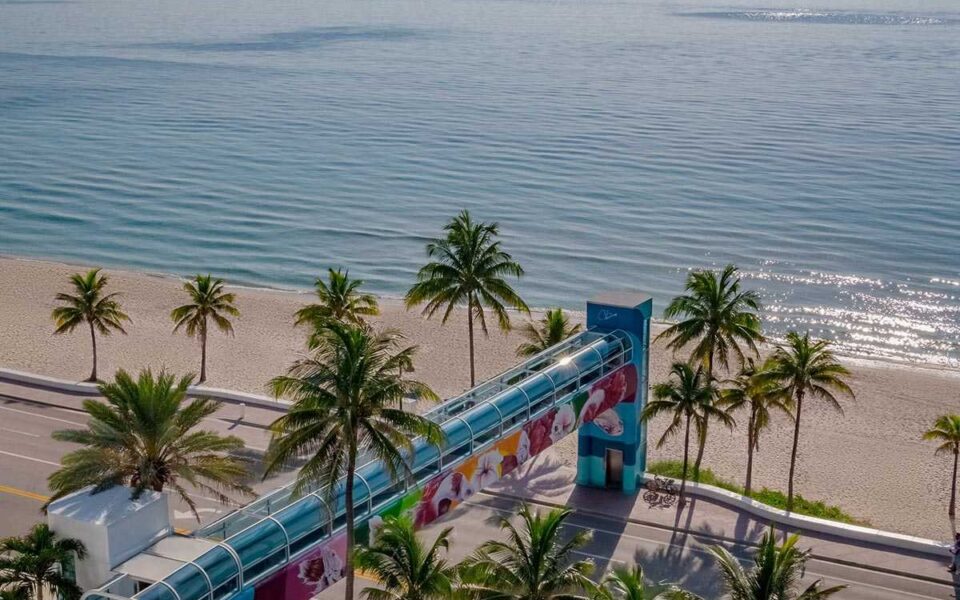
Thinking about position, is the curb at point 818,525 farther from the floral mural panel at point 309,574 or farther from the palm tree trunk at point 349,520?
the palm tree trunk at point 349,520

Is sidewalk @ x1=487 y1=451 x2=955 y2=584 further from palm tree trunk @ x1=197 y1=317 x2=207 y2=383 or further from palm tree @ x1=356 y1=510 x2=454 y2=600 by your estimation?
palm tree trunk @ x1=197 y1=317 x2=207 y2=383

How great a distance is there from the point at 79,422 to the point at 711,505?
2368cm

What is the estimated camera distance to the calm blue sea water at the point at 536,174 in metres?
73.6

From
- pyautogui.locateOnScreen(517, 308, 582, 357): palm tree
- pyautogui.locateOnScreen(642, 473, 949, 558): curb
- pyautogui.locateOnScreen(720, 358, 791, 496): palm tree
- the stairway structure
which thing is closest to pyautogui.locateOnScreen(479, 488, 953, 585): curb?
pyautogui.locateOnScreen(642, 473, 949, 558): curb

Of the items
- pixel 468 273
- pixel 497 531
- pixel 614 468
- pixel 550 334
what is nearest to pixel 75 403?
pixel 468 273

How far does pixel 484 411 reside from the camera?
31094mm

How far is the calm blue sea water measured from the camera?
242 feet

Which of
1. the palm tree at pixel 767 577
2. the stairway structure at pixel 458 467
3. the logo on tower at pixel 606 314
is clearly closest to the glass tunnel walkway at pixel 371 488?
the stairway structure at pixel 458 467

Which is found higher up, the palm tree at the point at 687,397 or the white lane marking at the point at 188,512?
the palm tree at the point at 687,397

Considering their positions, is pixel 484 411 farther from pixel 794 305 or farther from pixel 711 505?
pixel 794 305

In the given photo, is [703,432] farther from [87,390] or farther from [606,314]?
[87,390]

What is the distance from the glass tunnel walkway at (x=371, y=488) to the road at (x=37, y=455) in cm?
827

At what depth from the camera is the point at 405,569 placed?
22891 mm

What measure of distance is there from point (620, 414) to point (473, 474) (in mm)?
8547
